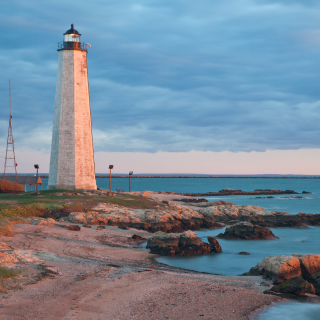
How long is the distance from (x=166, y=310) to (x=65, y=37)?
28.9 metres

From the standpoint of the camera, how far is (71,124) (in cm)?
3066

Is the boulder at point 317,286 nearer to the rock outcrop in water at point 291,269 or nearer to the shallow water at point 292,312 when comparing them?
the rock outcrop in water at point 291,269

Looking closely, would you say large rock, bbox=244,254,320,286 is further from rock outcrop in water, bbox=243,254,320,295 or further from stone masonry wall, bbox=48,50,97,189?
A: stone masonry wall, bbox=48,50,97,189

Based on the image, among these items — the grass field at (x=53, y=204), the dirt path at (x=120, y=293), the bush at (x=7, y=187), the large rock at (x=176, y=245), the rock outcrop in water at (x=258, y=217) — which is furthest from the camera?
the bush at (x=7, y=187)

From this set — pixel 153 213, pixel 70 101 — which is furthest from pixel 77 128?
pixel 153 213

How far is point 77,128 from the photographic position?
3072cm

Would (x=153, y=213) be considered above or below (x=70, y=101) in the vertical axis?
below

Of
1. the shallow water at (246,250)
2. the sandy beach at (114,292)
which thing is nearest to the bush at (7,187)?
the shallow water at (246,250)

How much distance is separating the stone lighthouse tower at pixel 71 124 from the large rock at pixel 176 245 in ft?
50.4

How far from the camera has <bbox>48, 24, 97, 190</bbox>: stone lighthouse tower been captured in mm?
30406

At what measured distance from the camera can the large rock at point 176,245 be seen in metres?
15.6

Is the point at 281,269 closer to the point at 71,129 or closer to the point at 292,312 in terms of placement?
the point at 292,312

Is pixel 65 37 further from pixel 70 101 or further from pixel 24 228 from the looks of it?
pixel 24 228

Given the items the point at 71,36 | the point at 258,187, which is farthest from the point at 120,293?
the point at 258,187
